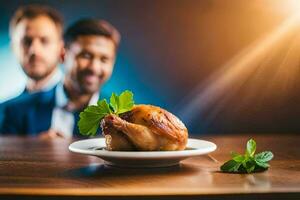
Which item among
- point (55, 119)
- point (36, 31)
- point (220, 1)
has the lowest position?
point (55, 119)

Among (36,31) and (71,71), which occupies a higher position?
(36,31)

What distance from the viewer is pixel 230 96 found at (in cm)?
289

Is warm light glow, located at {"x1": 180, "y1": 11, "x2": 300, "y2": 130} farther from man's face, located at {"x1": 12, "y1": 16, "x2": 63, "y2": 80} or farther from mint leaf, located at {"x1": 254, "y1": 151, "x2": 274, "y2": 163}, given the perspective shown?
mint leaf, located at {"x1": 254, "y1": 151, "x2": 274, "y2": 163}

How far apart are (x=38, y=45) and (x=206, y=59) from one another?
1.08 m

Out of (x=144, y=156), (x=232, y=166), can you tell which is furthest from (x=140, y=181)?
(x=232, y=166)

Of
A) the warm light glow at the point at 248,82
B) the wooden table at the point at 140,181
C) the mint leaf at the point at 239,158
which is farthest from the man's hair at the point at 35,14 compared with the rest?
the mint leaf at the point at 239,158

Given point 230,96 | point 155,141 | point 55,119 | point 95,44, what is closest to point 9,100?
point 55,119

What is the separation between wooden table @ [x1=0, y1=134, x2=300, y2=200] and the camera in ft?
2.36

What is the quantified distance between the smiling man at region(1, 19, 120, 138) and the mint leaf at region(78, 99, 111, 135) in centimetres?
193

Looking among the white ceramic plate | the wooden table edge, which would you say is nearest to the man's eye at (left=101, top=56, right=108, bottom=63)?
the white ceramic plate

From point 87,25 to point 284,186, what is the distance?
7.46 feet

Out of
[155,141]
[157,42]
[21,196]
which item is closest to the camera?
→ [21,196]

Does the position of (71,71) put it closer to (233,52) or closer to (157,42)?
(157,42)

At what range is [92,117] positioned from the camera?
96 cm
